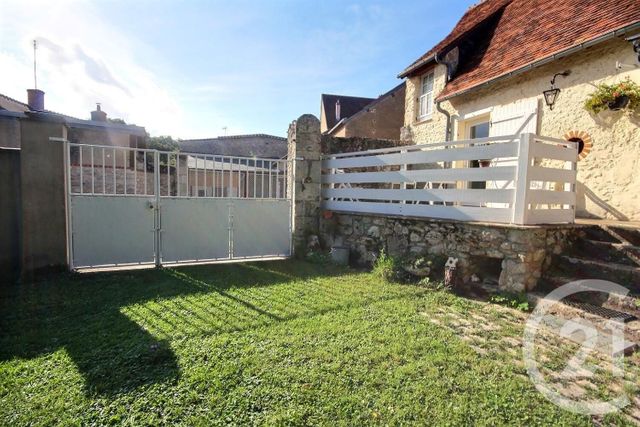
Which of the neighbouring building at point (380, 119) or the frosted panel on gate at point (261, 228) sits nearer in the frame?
the frosted panel on gate at point (261, 228)

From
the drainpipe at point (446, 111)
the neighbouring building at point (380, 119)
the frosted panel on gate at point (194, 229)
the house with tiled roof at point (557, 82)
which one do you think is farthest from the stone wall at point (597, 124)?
the neighbouring building at point (380, 119)

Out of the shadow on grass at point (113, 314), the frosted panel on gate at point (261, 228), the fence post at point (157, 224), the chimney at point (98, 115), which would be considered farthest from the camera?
the chimney at point (98, 115)

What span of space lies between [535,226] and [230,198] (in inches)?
195

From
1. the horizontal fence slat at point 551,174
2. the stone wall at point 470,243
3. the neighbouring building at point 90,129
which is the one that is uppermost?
the neighbouring building at point 90,129

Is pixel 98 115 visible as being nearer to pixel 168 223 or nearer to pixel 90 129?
pixel 90 129

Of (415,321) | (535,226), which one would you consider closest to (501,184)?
(535,226)

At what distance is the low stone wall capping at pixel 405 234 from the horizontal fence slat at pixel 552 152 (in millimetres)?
995

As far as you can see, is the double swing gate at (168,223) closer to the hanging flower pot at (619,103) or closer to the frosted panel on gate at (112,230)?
the frosted panel on gate at (112,230)

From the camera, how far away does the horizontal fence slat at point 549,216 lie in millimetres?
4461

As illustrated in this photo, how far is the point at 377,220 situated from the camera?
6262 mm

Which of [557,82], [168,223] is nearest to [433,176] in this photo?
[557,82]

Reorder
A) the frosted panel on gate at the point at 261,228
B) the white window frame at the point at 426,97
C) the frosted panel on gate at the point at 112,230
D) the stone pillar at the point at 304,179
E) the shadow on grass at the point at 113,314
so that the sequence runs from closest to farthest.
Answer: the shadow on grass at the point at 113,314 < the frosted panel on gate at the point at 112,230 < the frosted panel on gate at the point at 261,228 < the stone pillar at the point at 304,179 < the white window frame at the point at 426,97

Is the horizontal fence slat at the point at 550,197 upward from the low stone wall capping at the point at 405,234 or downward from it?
upward

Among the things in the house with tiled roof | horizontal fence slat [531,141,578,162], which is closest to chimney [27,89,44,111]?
the house with tiled roof
